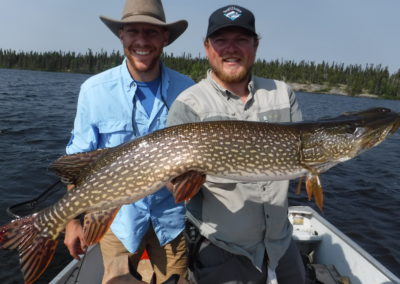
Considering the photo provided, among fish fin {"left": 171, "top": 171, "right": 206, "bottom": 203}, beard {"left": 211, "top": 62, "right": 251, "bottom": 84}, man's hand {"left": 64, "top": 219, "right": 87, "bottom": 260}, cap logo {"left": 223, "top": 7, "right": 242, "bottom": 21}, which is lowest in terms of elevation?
man's hand {"left": 64, "top": 219, "right": 87, "bottom": 260}

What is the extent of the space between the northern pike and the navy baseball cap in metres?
0.87

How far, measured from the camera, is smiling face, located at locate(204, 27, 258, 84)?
113 inches

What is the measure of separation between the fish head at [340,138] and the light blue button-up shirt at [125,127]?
4.70ft

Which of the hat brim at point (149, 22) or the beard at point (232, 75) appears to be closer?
the beard at point (232, 75)

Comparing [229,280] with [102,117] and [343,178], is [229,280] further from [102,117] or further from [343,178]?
[343,178]

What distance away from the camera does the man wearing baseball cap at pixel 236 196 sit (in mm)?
2701

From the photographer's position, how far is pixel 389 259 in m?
6.32

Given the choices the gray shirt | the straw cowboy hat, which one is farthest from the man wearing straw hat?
the gray shirt

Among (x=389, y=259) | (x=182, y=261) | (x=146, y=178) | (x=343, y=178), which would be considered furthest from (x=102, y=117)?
(x=343, y=178)

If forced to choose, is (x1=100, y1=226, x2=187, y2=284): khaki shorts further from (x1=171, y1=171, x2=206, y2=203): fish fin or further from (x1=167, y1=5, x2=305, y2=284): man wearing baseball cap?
(x1=171, y1=171, x2=206, y2=203): fish fin

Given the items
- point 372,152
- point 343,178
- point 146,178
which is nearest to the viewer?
point 146,178

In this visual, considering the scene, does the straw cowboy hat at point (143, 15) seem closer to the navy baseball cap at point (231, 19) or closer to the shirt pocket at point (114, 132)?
the navy baseball cap at point (231, 19)

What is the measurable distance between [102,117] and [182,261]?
70.3 inches

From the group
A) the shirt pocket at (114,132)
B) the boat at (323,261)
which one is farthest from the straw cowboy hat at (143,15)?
the boat at (323,261)
